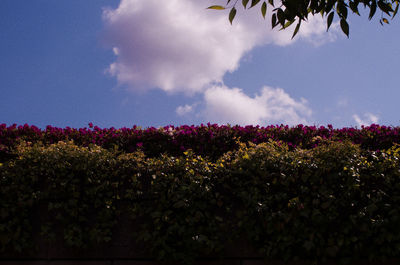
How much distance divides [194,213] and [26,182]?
7.89 ft

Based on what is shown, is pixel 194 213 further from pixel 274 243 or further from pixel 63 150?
pixel 63 150

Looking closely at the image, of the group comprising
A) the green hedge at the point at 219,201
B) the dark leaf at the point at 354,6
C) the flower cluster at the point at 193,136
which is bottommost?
the green hedge at the point at 219,201

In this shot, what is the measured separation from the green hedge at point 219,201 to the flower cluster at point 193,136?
294 centimetres

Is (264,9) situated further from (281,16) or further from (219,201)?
(219,201)

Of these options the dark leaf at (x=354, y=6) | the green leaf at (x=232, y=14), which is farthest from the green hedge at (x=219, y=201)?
the green leaf at (x=232, y=14)

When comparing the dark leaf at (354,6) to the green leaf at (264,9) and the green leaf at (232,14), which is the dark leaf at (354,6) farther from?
the green leaf at (232,14)

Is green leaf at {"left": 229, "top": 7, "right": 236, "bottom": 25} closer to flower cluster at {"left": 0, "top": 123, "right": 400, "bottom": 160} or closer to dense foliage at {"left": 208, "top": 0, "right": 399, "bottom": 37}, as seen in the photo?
dense foliage at {"left": 208, "top": 0, "right": 399, "bottom": 37}

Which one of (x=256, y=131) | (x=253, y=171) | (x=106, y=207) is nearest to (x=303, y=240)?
(x=253, y=171)

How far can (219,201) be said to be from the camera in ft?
16.7

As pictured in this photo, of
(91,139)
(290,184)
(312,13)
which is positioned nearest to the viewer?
(312,13)

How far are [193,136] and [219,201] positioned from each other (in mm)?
3694

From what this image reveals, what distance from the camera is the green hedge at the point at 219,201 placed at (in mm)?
4945

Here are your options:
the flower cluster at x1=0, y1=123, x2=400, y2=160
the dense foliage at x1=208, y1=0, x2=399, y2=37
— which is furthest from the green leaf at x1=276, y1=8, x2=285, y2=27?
the flower cluster at x1=0, y1=123, x2=400, y2=160

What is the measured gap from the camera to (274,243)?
4938 mm
